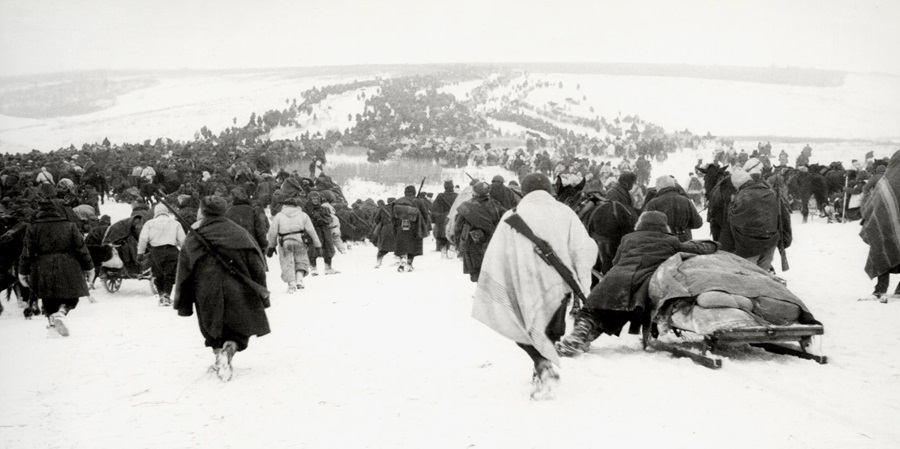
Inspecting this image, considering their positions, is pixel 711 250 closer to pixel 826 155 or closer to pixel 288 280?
pixel 288 280

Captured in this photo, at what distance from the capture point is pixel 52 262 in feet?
26.6

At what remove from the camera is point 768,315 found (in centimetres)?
575

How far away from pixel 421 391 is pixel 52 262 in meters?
5.12

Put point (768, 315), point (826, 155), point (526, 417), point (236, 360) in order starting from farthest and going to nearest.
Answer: point (826, 155)
point (236, 360)
point (768, 315)
point (526, 417)

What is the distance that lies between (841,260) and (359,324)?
28.8 ft

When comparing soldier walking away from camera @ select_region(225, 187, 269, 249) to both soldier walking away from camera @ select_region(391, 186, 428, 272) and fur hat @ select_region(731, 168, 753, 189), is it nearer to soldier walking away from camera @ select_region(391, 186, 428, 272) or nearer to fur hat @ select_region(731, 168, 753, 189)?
soldier walking away from camera @ select_region(391, 186, 428, 272)

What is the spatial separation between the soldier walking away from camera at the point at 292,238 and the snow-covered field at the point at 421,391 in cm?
268

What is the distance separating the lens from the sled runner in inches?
220

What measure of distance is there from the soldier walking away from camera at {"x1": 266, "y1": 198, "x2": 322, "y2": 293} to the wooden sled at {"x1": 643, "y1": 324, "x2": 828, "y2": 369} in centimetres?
666

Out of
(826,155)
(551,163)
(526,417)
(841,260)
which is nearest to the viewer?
(526,417)

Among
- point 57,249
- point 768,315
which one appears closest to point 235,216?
point 57,249

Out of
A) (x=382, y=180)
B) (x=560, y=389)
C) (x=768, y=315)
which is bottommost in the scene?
(x=382, y=180)

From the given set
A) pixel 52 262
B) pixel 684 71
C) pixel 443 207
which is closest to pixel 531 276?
pixel 52 262

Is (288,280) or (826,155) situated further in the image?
(826,155)
